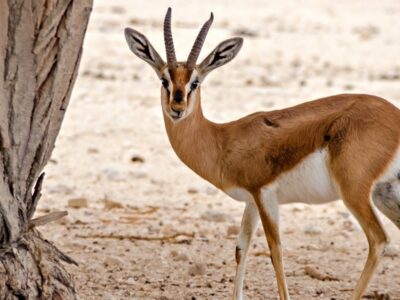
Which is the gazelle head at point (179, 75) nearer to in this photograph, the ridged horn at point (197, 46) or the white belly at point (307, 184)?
the ridged horn at point (197, 46)

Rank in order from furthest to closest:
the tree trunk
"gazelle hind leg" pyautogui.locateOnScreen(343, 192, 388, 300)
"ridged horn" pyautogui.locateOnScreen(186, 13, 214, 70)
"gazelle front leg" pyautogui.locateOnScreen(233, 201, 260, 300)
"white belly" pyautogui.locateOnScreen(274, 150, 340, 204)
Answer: "gazelle front leg" pyautogui.locateOnScreen(233, 201, 260, 300) < "ridged horn" pyautogui.locateOnScreen(186, 13, 214, 70) < "white belly" pyautogui.locateOnScreen(274, 150, 340, 204) < "gazelle hind leg" pyautogui.locateOnScreen(343, 192, 388, 300) < the tree trunk

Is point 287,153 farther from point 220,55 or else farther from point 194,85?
point 220,55

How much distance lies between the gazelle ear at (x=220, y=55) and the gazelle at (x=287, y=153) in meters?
0.01

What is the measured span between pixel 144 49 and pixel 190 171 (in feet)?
11.7

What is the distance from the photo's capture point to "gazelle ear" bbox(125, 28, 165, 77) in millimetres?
7422

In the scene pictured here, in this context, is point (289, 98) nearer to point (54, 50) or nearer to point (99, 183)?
point (99, 183)

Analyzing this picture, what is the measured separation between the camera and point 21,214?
6.16 meters

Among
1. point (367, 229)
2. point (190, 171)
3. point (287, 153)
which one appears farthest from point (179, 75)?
point (190, 171)

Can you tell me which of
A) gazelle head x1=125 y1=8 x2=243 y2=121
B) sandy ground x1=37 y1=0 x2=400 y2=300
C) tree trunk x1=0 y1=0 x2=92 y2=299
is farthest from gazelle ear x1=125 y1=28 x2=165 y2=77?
sandy ground x1=37 y1=0 x2=400 y2=300

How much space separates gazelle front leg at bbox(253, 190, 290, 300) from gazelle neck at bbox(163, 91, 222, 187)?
0.43 metres

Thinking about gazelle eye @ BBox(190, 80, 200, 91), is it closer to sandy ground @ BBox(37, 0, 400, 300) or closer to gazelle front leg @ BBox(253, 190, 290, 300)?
gazelle front leg @ BBox(253, 190, 290, 300)

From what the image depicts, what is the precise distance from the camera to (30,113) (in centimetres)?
611

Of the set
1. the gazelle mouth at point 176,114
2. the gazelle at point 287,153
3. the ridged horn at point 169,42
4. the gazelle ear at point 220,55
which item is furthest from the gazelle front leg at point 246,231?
the ridged horn at point 169,42

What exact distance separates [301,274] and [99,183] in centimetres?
313
